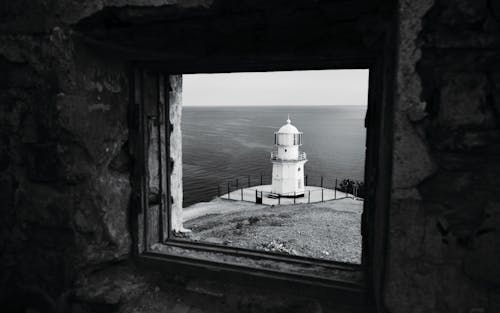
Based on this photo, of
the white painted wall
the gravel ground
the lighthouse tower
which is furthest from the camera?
the white painted wall

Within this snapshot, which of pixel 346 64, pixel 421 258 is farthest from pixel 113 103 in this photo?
pixel 421 258

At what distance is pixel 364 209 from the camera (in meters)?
2.44

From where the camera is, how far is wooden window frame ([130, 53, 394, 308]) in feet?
6.33

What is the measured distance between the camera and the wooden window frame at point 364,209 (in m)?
1.93

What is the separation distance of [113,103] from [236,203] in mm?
23579

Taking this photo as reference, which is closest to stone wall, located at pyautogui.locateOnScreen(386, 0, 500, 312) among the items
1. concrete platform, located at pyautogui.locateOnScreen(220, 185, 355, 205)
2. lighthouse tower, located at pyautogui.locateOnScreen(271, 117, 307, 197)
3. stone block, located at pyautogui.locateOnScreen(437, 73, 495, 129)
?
stone block, located at pyautogui.locateOnScreen(437, 73, 495, 129)

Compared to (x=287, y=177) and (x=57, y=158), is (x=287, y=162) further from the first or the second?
(x=57, y=158)

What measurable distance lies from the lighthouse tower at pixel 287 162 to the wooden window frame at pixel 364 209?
81.2 feet

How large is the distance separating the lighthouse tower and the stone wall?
25741 millimetres

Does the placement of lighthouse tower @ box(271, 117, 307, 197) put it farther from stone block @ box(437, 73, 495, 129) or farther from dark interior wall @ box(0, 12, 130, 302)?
stone block @ box(437, 73, 495, 129)

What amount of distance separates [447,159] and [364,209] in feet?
2.99

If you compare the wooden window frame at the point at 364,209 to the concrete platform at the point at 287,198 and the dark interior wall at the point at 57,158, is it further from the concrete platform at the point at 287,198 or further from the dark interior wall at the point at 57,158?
the concrete platform at the point at 287,198

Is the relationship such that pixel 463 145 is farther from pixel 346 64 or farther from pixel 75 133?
pixel 75 133

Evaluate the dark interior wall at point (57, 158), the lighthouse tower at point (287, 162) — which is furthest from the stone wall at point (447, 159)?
the lighthouse tower at point (287, 162)
